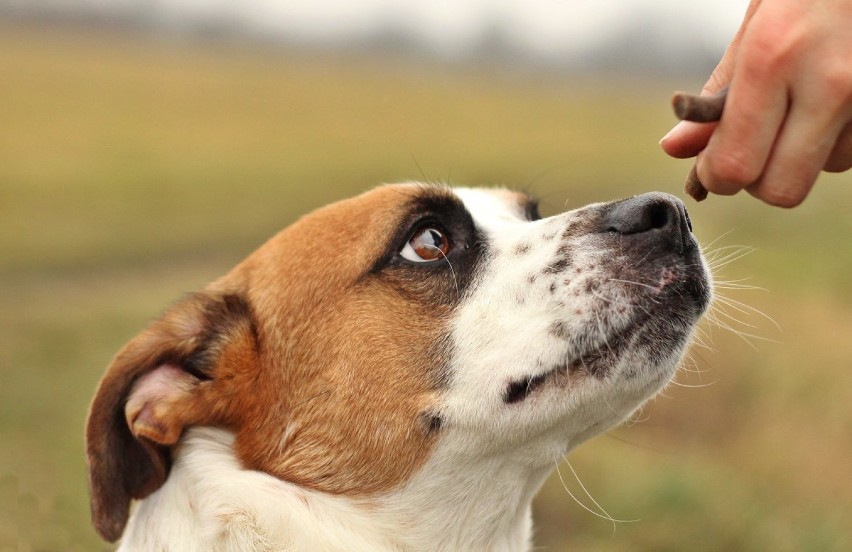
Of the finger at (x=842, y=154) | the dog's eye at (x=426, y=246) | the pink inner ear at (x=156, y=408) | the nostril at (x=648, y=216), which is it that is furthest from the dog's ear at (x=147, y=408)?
the finger at (x=842, y=154)

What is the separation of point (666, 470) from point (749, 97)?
11.5 feet

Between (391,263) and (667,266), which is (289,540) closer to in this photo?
(391,263)

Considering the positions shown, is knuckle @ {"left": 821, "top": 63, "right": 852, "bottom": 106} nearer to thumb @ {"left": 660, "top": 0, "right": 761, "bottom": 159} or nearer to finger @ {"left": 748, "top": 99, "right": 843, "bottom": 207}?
finger @ {"left": 748, "top": 99, "right": 843, "bottom": 207}

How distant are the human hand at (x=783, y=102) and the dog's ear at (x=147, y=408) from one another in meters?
1.68

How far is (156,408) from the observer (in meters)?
2.90

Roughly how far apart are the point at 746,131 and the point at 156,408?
1923 millimetres

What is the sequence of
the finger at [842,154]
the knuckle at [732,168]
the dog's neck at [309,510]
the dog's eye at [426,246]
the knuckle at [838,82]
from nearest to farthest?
1. the knuckle at [838,82]
2. the knuckle at [732,168]
3. the finger at [842,154]
4. the dog's neck at [309,510]
5. the dog's eye at [426,246]

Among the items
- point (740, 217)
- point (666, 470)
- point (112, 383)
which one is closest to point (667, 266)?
point (112, 383)

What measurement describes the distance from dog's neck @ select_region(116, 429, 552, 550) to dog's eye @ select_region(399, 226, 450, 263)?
69 cm

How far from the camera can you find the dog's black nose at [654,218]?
2.66m

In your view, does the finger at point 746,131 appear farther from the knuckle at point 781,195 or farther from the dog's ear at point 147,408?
the dog's ear at point 147,408

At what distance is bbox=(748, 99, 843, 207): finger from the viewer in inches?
90.7

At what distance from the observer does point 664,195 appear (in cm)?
267

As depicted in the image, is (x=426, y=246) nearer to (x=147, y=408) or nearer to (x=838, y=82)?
(x=147, y=408)
